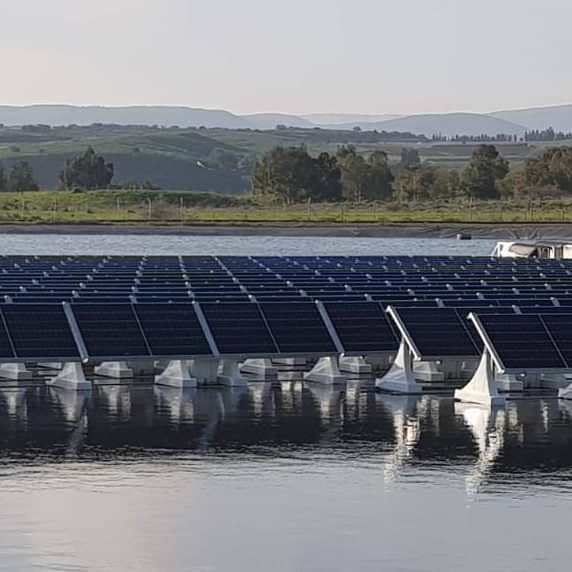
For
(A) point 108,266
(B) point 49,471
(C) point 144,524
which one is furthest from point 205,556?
(A) point 108,266

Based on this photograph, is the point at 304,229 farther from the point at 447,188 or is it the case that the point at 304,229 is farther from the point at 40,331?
the point at 40,331

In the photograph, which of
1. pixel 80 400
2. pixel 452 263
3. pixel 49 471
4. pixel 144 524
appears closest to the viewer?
pixel 144 524

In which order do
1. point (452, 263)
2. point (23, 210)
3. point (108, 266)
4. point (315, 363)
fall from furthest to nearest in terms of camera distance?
point (23, 210), point (452, 263), point (108, 266), point (315, 363)

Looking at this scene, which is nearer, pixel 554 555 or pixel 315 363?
pixel 554 555

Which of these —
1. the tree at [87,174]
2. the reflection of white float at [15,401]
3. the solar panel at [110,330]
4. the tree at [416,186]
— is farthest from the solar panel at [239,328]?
the tree at [87,174]

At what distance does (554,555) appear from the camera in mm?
16516

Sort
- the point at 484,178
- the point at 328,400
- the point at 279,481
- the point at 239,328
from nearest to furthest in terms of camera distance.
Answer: the point at 279,481, the point at 328,400, the point at 239,328, the point at 484,178

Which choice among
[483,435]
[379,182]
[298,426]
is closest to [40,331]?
[298,426]

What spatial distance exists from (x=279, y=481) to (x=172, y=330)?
854 cm

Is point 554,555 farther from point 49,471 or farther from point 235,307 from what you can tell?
point 235,307

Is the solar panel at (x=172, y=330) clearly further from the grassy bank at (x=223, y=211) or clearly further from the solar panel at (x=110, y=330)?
the grassy bank at (x=223, y=211)

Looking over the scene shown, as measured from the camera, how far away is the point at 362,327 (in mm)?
29875

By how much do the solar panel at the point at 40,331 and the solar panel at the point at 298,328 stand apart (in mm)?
3110

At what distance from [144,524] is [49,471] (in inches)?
120
